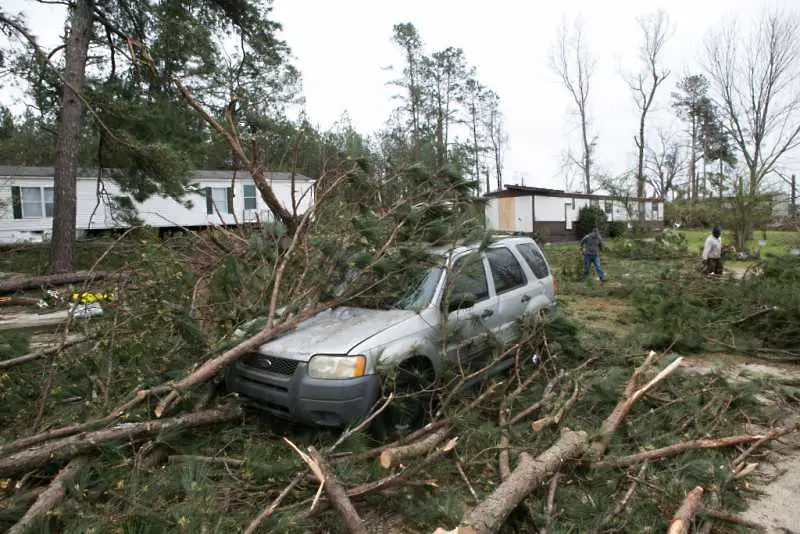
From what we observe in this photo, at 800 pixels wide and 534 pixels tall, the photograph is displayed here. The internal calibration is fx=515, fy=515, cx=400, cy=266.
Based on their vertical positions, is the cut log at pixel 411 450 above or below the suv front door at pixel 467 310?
below

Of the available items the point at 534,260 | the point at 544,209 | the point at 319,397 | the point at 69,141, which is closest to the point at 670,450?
the point at 319,397

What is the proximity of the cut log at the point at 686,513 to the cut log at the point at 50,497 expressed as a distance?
308 cm

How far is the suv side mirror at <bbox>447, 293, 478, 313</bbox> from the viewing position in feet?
14.2

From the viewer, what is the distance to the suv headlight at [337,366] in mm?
3488

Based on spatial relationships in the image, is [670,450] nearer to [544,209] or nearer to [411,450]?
[411,450]

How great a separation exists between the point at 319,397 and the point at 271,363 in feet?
1.75

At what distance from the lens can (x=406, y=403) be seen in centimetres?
377

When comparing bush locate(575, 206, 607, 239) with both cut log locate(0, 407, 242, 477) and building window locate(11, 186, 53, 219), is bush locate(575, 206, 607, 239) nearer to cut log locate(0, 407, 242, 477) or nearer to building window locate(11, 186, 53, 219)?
building window locate(11, 186, 53, 219)

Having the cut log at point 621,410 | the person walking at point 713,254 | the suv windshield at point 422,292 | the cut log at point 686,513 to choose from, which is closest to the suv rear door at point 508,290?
the suv windshield at point 422,292

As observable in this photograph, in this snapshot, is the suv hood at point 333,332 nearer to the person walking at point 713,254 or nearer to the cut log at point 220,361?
the cut log at point 220,361

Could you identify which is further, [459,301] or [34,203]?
[34,203]

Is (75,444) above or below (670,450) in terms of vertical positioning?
above

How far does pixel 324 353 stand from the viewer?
3559 millimetres

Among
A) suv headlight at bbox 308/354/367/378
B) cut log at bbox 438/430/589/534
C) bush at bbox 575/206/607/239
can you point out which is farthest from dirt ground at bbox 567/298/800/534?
bush at bbox 575/206/607/239
